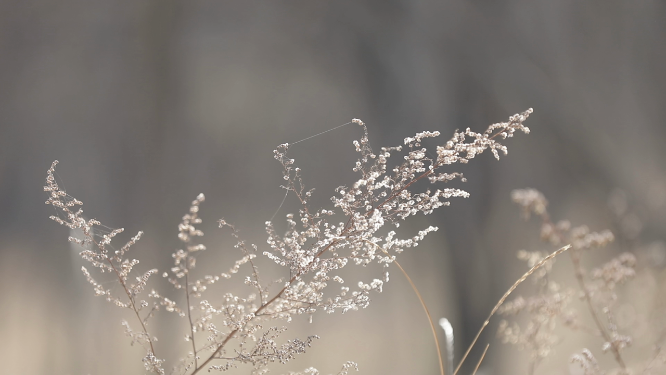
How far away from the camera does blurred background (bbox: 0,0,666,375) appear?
3.18ft

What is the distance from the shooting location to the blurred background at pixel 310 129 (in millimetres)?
971

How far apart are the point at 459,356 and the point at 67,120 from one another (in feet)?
4.11

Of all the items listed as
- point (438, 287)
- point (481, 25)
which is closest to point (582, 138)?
point (481, 25)

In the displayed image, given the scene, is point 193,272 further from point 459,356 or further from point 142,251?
point 459,356

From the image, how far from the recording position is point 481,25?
1220mm

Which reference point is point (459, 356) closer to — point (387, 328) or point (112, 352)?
point (387, 328)

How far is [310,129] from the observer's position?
1168 mm

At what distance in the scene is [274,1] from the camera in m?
1.15

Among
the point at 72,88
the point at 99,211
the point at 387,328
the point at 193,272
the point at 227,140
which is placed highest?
the point at 72,88

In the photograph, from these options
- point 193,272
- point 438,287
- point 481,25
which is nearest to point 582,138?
point 481,25

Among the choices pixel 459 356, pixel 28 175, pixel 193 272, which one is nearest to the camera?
pixel 28 175

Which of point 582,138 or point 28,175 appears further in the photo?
point 582,138

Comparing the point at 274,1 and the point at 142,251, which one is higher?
the point at 274,1

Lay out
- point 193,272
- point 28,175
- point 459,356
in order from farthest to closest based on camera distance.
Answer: point 459,356
point 193,272
point 28,175
